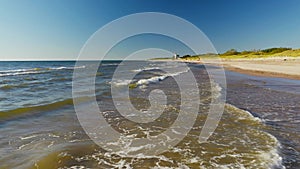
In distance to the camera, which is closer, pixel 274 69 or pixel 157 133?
pixel 157 133

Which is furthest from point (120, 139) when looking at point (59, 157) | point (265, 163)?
point (265, 163)

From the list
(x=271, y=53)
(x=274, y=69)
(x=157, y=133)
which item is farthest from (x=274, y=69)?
(x=271, y=53)

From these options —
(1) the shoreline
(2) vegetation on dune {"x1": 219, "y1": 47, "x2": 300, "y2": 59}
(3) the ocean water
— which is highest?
(2) vegetation on dune {"x1": 219, "y1": 47, "x2": 300, "y2": 59}

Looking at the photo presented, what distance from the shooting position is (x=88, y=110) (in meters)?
10.4

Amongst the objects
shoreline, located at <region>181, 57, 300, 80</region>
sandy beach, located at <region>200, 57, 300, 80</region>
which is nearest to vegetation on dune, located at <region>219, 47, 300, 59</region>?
shoreline, located at <region>181, 57, 300, 80</region>

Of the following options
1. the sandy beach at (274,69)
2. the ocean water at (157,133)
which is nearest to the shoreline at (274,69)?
the sandy beach at (274,69)

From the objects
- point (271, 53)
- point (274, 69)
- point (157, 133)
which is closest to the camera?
point (157, 133)

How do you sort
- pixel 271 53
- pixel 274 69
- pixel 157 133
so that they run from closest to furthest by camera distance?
1. pixel 157 133
2. pixel 274 69
3. pixel 271 53

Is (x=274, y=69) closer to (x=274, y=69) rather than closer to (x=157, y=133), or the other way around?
(x=274, y=69)

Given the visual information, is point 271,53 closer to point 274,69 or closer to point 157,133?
point 274,69

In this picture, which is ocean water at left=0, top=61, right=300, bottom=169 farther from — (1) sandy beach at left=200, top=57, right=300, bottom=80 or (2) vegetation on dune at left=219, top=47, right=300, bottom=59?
(2) vegetation on dune at left=219, top=47, right=300, bottom=59

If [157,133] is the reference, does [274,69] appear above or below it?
above

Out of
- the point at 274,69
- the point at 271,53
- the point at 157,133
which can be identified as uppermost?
the point at 271,53

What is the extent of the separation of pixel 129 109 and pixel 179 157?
581 cm
